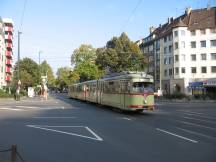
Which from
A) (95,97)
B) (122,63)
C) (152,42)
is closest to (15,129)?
(95,97)

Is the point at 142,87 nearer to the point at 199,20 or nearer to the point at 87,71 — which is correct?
the point at 199,20

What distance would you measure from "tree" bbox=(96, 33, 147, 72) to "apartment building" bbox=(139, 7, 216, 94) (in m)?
9.14

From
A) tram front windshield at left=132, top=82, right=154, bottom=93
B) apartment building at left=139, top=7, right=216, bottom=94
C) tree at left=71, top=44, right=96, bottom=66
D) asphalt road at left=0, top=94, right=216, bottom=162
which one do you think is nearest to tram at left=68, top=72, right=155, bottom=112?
tram front windshield at left=132, top=82, right=154, bottom=93

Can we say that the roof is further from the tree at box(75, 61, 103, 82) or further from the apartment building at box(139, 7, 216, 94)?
the tree at box(75, 61, 103, 82)

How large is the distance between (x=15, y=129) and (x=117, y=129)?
Answer: 14.2 feet

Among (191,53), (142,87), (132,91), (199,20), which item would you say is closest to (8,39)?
(191,53)

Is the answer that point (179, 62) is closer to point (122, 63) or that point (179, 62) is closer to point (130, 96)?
point (122, 63)

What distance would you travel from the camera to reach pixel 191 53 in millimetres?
81312

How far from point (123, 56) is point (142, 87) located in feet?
168

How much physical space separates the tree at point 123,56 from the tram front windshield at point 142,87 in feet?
159

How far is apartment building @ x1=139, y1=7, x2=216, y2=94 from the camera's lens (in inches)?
3110

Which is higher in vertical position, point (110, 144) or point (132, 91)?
point (132, 91)

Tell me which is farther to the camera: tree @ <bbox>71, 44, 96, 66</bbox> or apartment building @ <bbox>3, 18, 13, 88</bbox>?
apartment building @ <bbox>3, 18, 13, 88</bbox>

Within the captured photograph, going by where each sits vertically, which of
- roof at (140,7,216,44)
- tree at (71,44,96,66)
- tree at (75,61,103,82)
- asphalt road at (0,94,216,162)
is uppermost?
roof at (140,7,216,44)
